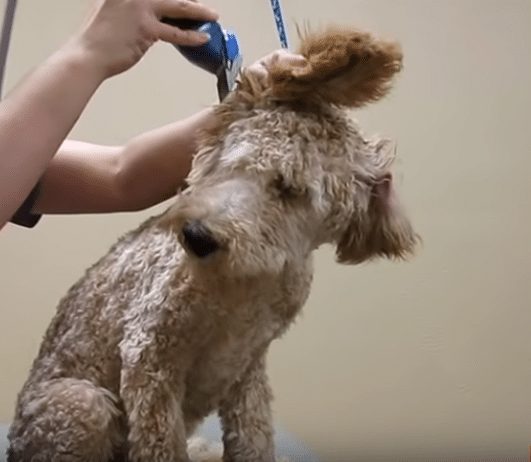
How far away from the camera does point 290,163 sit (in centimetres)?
65

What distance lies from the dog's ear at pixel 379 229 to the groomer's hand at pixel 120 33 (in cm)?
19

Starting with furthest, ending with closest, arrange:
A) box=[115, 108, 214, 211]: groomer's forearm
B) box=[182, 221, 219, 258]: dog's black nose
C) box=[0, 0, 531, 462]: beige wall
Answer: box=[0, 0, 531, 462]: beige wall < box=[115, 108, 214, 211]: groomer's forearm < box=[182, 221, 219, 258]: dog's black nose

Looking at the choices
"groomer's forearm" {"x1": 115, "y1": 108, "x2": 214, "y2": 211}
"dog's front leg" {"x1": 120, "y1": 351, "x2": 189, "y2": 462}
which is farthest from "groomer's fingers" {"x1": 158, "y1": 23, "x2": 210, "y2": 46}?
"dog's front leg" {"x1": 120, "y1": 351, "x2": 189, "y2": 462}

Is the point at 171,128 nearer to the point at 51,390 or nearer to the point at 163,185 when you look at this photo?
the point at 163,185

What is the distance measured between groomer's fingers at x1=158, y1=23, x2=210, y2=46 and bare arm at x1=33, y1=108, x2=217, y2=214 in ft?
0.49

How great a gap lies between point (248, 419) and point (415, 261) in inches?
29.3

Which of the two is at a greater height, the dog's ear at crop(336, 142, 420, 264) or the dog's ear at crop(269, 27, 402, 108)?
the dog's ear at crop(269, 27, 402, 108)

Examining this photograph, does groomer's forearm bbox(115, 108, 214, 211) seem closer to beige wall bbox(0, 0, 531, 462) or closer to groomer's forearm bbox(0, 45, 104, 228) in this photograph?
groomer's forearm bbox(0, 45, 104, 228)

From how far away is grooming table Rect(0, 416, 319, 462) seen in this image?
0.94 meters


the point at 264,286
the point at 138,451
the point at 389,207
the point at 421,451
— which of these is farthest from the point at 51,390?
the point at 421,451

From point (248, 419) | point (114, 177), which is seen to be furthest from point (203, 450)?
point (114, 177)

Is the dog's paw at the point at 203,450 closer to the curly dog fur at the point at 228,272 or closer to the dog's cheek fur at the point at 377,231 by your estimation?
the curly dog fur at the point at 228,272

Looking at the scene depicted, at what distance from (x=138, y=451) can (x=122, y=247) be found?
0.62 feet

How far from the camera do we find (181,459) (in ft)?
2.37
